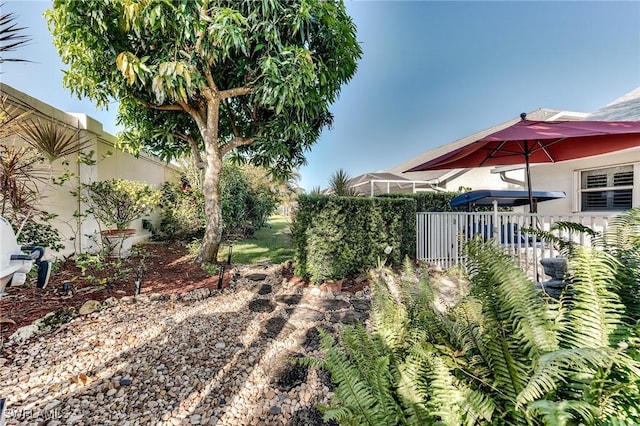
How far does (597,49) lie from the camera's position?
7.37 m

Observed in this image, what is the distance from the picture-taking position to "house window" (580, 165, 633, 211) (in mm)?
6117

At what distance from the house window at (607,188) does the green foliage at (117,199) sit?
10177 mm

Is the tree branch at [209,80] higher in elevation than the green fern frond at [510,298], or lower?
higher

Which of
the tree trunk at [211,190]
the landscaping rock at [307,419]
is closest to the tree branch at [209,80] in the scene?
the tree trunk at [211,190]

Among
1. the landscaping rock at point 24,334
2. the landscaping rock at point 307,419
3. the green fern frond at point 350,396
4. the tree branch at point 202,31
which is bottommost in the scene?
the landscaping rock at point 307,419

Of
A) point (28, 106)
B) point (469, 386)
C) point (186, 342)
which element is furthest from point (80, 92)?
point (469, 386)

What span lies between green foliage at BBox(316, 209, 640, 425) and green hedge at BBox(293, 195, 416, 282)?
3.08 m

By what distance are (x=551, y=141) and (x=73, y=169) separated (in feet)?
28.3

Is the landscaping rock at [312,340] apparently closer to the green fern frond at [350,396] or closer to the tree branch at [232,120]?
the green fern frond at [350,396]

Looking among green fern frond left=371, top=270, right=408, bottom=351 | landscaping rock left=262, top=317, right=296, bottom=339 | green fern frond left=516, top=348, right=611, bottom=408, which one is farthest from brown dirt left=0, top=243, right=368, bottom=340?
green fern frond left=516, top=348, right=611, bottom=408

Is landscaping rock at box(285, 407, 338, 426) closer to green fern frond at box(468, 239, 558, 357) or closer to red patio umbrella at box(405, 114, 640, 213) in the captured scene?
green fern frond at box(468, 239, 558, 357)

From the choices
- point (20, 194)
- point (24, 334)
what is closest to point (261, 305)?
point (24, 334)

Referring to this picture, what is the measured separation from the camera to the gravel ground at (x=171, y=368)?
1.92 m

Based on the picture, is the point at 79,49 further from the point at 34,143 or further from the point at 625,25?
the point at 625,25
